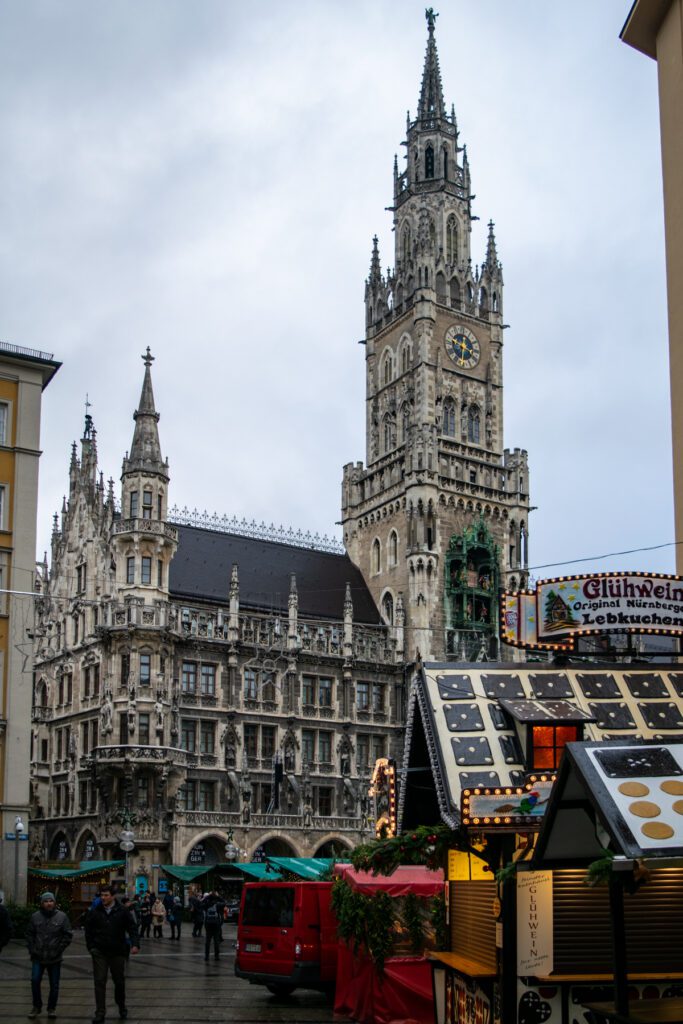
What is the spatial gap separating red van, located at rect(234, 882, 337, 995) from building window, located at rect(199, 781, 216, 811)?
119 feet

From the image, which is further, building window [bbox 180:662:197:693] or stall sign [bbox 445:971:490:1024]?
building window [bbox 180:662:197:693]

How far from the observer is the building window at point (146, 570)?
5916 centimetres

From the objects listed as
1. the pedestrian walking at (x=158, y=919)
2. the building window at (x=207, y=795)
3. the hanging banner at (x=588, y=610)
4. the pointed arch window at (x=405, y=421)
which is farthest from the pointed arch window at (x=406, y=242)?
the hanging banner at (x=588, y=610)

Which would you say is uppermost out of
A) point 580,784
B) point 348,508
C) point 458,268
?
point 458,268

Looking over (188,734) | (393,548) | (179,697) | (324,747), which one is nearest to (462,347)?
(393,548)

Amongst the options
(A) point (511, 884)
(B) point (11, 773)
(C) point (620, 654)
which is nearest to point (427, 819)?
(C) point (620, 654)

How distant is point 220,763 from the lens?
Result: 59.5m

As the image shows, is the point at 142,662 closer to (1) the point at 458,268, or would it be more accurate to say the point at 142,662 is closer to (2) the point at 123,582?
(2) the point at 123,582

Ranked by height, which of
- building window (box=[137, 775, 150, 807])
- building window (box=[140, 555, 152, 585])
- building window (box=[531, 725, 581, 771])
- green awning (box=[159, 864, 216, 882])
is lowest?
green awning (box=[159, 864, 216, 882])

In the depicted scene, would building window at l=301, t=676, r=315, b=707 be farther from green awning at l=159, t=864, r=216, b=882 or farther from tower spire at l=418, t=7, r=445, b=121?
tower spire at l=418, t=7, r=445, b=121

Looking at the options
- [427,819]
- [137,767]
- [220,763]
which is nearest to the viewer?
[427,819]

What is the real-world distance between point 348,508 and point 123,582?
65.8ft

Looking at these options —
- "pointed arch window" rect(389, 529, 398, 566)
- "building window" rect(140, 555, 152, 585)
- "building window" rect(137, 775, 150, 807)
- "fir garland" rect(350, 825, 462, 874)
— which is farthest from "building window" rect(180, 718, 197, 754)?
"fir garland" rect(350, 825, 462, 874)

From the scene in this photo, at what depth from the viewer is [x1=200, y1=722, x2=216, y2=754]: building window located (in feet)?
195
